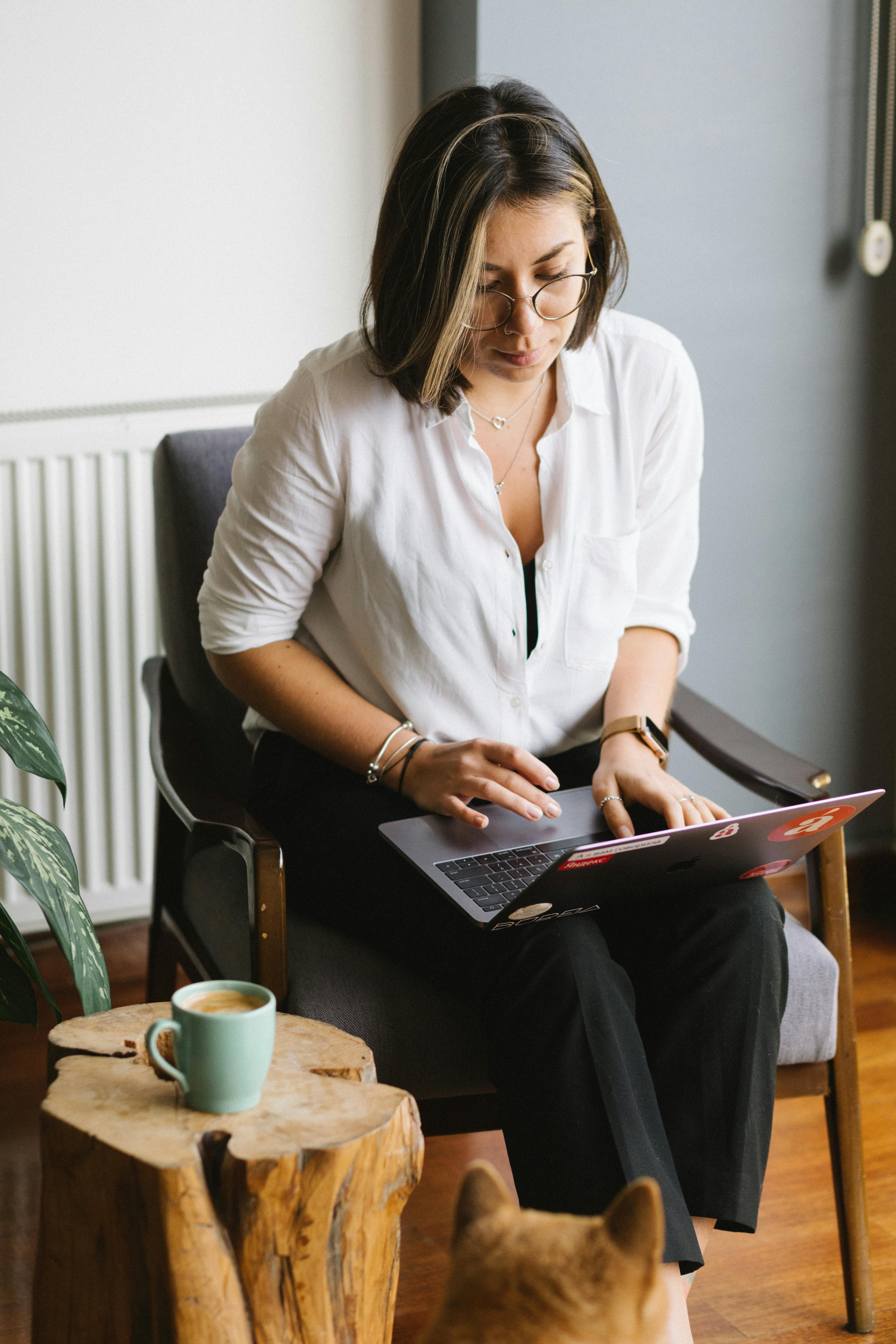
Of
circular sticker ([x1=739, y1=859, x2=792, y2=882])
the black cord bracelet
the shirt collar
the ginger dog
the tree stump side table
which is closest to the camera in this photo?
the ginger dog

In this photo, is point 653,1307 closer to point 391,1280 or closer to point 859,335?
point 391,1280

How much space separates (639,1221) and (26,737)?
2.20 ft

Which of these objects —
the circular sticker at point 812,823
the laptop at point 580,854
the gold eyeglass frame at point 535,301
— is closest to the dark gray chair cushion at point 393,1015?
the laptop at point 580,854

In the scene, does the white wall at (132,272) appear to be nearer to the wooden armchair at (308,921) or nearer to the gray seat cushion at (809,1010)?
the wooden armchair at (308,921)

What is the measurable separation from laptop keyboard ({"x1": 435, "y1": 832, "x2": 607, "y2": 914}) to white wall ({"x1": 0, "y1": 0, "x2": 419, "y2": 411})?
0.99 m

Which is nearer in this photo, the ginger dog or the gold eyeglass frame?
the ginger dog

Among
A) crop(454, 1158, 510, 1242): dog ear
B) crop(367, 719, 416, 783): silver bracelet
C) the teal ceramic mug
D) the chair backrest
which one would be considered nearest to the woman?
crop(367, 719, 416, 783): silver bracelet

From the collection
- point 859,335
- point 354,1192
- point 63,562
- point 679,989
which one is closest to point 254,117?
point 63,562

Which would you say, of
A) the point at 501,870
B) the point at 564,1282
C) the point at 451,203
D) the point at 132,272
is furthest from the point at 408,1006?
the point at 132,272

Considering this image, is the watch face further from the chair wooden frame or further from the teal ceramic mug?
the teal ceramic mug

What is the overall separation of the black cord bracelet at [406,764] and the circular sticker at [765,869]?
334 mm

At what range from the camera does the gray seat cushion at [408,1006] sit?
115cm

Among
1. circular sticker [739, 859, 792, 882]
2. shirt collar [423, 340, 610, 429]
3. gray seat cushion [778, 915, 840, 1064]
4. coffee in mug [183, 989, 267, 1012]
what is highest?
shirt collar [423, 340, 610, 429]

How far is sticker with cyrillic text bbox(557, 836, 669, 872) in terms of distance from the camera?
0.95 meters
